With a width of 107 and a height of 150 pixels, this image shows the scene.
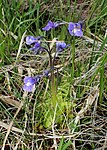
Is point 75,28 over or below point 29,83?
over

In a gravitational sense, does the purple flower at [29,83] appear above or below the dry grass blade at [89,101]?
above

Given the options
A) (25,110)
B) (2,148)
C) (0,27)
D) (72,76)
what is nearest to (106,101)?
(72,76)

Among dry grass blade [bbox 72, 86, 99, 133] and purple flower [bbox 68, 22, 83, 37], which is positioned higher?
purple flower [bbox 68, 22, 83, 37]

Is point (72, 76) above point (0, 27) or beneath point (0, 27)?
beneath

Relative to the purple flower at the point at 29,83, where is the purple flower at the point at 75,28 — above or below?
above

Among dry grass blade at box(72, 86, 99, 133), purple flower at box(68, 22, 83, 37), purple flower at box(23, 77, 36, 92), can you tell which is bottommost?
dry grass blade at box(72, 86, 99, 133)

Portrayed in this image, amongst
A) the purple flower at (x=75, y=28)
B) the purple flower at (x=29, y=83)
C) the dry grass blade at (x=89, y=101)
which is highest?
the purple flower at (x=75, y=28)

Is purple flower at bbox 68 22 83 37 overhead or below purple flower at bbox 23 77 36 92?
overhead

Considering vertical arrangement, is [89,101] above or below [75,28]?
below

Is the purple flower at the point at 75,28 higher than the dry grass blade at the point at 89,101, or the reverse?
the purple flower at the point at 75,28

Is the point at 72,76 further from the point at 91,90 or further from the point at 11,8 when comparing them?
the point at 11,8

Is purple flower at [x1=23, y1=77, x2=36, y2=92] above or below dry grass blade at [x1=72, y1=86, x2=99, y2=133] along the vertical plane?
above
